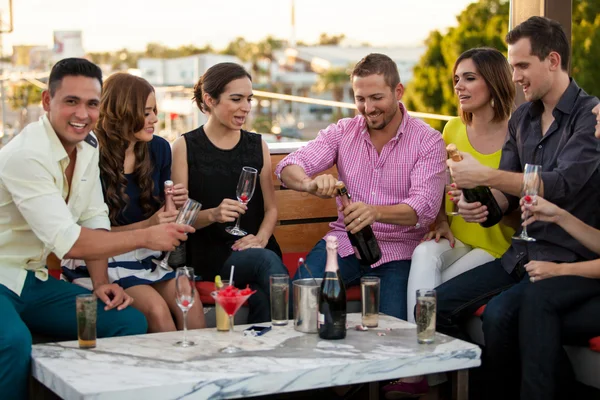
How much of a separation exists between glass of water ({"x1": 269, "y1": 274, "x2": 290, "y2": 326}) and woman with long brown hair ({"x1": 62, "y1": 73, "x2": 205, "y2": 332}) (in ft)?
1.85

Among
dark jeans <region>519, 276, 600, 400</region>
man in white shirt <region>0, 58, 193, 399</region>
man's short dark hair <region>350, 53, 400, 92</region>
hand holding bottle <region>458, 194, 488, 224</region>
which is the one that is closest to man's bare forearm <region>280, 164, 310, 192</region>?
man's short dark hair <region>350, 53, 400, 92</region>

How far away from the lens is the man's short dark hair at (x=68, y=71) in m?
3.32

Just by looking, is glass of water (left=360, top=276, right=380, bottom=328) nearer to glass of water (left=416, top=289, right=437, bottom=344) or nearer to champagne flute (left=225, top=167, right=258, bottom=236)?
glass of water (left=416, top=289, right=437, bottom=344)

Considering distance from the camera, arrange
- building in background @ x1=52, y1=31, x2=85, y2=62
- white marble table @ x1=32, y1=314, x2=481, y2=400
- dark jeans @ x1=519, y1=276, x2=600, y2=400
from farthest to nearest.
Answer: building in background @ x1=52, y1=31, x2=85, y2=62, dark jeans @ x1=519, y1=276, x2=600, y2=400, white marble table @ x1=32, y1=314, x2=481, y2=400

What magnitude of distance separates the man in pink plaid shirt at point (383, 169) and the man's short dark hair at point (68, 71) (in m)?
1.08

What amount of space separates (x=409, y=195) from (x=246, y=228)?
2.52 ft

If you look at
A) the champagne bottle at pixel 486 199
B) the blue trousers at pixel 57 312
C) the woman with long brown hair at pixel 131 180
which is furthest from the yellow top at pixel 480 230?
the blue trousers at pixel 57 312

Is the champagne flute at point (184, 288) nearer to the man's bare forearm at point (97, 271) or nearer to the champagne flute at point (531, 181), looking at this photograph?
the man's bare forearm at point (97, 271)

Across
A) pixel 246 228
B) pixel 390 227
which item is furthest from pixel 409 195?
pixel 246 228

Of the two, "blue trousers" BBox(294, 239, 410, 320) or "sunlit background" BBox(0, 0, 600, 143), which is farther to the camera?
"sunlit background" BBox(0, 0, 600, 143)

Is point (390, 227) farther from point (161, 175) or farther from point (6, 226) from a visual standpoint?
point (6, 226)

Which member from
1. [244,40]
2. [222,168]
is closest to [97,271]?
[222,168]

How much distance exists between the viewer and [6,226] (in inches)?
129

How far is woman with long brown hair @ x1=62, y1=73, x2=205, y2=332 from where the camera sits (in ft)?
12.2
